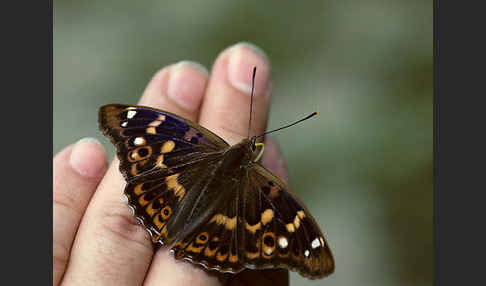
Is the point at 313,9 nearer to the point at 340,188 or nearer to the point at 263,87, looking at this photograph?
the point at 340,188

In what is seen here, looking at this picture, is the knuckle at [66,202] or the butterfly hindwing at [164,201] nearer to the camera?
the butterfly hindwing at [164,201]

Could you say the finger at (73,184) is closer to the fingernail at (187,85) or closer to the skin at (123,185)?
the skin at (123,185)

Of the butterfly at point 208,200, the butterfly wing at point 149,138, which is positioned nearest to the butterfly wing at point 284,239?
the butterfly at point 208,200

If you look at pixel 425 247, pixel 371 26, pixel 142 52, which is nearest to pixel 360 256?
pixel 425 247

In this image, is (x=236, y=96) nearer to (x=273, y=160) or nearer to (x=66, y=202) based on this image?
(x=273, y=160)

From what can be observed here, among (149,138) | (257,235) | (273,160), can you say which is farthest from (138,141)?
(273,160)
